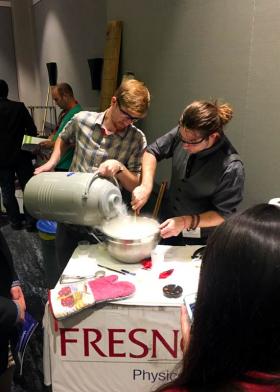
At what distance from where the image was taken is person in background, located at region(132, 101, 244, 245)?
4.38 ft

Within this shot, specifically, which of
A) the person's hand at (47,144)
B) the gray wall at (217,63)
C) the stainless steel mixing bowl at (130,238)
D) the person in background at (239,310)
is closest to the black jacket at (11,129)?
the person's hand at (47,144)

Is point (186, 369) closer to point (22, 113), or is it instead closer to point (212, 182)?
point (212, 182)

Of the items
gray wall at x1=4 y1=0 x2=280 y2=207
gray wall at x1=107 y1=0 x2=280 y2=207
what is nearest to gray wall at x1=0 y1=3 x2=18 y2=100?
gray wall at x1=4 y1=0 x2=280 y2=207

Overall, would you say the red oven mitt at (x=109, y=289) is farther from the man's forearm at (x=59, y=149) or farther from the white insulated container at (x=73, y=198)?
the man's forearm at (x=59, y=149)

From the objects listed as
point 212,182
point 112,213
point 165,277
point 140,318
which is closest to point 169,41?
point 212,182

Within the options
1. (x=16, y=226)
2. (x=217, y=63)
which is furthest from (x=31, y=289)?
(x=217, y=63)

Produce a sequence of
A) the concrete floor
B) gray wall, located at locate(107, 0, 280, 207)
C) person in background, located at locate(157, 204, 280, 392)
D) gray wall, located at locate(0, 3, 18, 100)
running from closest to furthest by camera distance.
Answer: person in background, located at locate(157, 204, 280, 392) → gray wall, located at locate(107, 0, 280, 207) → the concrete floor → gray wall, located at locate(0, 3, 18, 100)

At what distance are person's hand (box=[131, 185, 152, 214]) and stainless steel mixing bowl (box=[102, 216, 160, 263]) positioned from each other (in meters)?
0.07

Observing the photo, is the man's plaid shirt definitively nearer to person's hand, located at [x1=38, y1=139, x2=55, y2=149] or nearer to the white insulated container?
the white insulated container

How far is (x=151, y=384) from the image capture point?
1249 mm

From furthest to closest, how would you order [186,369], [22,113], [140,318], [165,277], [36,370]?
[22,113]
[36,370]
[165,277]
[140,318]
[186,369]

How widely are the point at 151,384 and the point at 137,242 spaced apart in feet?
1.64

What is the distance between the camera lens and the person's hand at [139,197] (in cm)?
148

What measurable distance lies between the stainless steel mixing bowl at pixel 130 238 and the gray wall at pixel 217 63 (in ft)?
2.12
